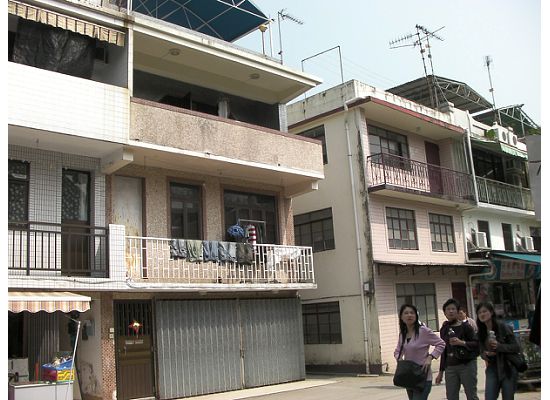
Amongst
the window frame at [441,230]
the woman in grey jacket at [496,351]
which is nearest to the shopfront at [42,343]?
the woman in grey jacket at [496,351]

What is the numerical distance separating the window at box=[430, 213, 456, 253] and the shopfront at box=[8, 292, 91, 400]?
1332 cm

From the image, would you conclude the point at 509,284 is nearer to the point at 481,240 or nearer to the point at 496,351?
the point at 481,240

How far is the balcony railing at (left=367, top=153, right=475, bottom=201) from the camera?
1939cm

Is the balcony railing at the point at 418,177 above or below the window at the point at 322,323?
above

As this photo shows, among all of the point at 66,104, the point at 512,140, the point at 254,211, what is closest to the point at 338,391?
the point at 254,211

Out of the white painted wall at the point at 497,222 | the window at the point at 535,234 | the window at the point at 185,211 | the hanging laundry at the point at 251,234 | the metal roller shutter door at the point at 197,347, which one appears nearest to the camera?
the metal roller shutter door at the point at 197,347

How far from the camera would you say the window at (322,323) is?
62.2ft

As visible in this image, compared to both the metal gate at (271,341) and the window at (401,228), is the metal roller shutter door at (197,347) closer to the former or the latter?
the metal gate at (271,341)

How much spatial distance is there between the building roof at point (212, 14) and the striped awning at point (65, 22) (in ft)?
11.0

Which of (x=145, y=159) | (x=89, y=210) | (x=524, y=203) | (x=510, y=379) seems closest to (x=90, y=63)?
(x=145, y=159)

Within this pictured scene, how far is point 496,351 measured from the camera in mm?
7352

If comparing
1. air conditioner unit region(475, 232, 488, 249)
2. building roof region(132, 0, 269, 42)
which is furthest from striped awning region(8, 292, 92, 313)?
air conditioner unit region(475, 232, 488, 249)

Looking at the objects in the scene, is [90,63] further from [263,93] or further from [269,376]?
[269,376]

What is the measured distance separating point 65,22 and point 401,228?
12569 millimetres
